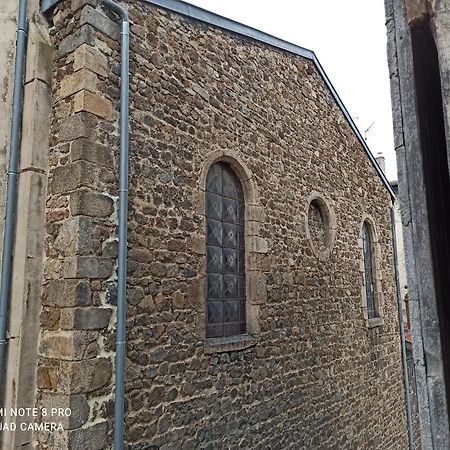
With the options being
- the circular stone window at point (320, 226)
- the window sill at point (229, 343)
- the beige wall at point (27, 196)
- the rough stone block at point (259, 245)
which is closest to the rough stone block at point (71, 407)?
the beige wall at point (27, 196)

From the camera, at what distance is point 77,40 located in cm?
382

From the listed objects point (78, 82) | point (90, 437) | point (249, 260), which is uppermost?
point (78, 82)

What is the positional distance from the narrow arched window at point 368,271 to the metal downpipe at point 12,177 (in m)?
7.13

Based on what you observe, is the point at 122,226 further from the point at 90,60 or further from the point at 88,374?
the point at 90,60

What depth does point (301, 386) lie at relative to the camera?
6.20 m

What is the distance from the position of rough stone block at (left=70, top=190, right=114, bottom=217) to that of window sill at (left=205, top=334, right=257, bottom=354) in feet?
6.06

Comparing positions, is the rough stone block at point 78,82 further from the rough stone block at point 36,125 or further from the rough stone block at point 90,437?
the rough stone block at point 90,437

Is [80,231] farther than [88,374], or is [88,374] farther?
[80,231]

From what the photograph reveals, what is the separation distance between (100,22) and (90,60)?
417 mm

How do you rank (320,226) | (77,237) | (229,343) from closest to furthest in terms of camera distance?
(77,237) → (229,343) → (320,226)

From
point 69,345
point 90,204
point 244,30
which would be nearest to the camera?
point 69,345

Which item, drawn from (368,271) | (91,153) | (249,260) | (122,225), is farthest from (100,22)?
(368,271)

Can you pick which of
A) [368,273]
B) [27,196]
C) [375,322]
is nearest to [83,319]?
[27,196]

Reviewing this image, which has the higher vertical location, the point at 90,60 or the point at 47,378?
the point at 90,60
